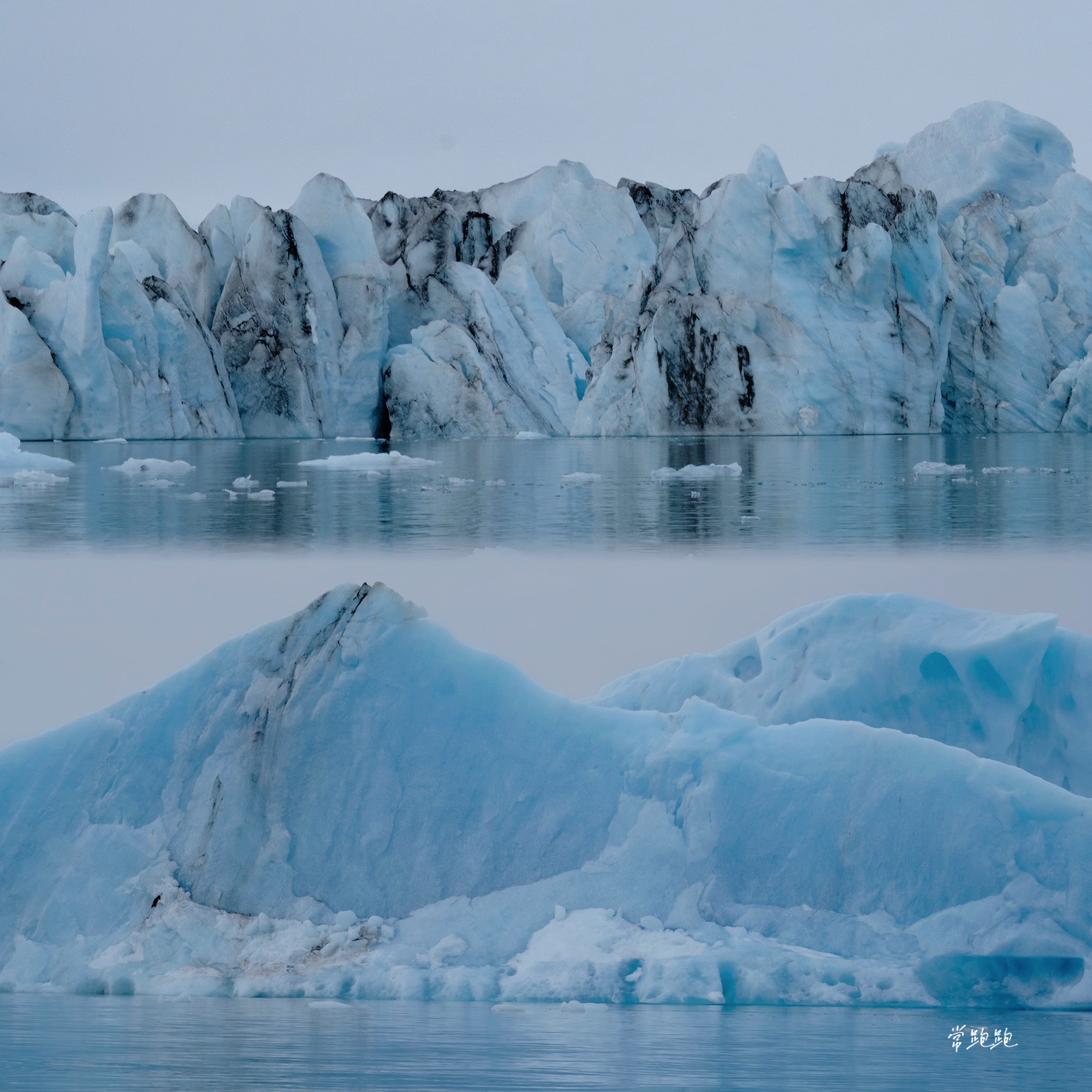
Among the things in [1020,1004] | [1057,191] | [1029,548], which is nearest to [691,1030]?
[1020,1004]

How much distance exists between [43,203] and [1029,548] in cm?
3160

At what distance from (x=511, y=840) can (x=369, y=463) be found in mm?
11909

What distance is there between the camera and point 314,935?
762 centimetres

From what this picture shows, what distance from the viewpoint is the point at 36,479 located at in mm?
15945

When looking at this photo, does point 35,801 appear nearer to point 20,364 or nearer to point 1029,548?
point 1029,548

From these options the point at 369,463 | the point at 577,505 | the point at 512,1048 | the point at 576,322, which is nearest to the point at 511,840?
the point at 512,1048

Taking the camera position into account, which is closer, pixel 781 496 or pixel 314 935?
pixel 314 935

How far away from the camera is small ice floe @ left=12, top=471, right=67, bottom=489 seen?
15.5 meters

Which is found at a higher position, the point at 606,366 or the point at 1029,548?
the point at 606,366

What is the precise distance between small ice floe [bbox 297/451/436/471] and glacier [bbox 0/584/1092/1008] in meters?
10.5

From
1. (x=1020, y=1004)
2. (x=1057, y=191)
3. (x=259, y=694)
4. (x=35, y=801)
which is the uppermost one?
(x=1057, y=191)

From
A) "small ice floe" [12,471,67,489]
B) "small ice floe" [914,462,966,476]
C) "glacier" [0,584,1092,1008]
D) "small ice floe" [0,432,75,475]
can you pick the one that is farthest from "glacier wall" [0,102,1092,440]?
"glacier" [0,584,1092,1008]

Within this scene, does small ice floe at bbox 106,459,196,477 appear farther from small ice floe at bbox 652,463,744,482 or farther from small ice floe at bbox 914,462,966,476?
small ice floe at bbox 914,462,966,476

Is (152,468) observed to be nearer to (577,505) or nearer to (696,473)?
(696,473)
